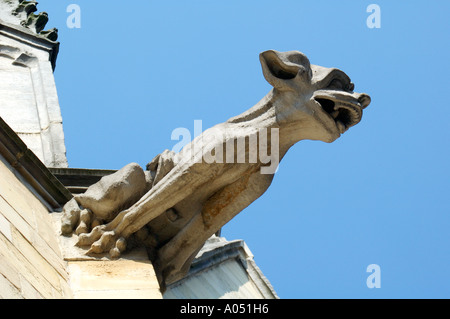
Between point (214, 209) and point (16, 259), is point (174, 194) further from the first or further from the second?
point (16, 259)

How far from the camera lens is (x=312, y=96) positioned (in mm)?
7555

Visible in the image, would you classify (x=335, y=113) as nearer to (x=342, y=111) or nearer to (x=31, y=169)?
(x=342, y=111)

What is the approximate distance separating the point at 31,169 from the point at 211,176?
4.43 feet

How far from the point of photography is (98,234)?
7676 mm

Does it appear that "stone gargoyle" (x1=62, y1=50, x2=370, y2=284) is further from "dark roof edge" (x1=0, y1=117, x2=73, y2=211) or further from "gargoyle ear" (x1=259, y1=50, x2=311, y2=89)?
"dark roof edge" (x1=0, y1=117, x2=73, y2=211)

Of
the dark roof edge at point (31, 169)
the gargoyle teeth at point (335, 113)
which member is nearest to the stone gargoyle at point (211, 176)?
the gargoyle teeth at point (335, 113)

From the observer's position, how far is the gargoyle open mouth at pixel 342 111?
7.48 meters

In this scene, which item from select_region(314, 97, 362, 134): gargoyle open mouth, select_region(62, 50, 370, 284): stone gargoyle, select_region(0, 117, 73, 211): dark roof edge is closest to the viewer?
select_region(314, 97, 362, 134): gargoyle open mouth

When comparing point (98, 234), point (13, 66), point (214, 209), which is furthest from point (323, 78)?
point (13, 66)

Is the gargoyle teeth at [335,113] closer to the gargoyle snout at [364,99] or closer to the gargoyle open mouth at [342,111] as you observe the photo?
the gargoyle open mouth at [342,111]

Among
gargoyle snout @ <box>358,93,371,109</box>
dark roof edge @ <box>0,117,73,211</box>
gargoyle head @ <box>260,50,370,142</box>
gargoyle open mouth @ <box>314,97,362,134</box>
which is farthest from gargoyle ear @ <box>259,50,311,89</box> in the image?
dark roof edge @ <box>0,117,73,211</box>

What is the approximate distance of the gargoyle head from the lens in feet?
24.6

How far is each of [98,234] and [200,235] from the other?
0.64 meters

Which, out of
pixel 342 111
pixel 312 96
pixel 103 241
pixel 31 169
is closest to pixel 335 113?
pixel 342 111
